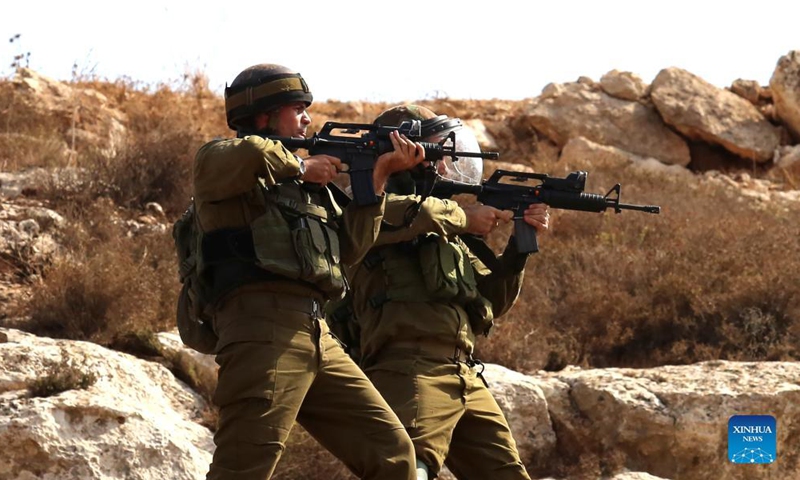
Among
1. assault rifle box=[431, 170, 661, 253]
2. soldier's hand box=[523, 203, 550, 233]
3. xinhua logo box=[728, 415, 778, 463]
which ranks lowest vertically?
xinhua logo box=[728, 415, 778, 463]

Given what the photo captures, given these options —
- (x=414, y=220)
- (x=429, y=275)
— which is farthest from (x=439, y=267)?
(x=414, y=220)

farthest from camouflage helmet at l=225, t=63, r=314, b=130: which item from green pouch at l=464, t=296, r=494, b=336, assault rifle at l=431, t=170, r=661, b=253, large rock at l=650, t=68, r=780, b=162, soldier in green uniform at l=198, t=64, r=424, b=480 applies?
large rock at l=650, t=68, r=780, b=162

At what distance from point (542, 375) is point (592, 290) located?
1340 millimetres

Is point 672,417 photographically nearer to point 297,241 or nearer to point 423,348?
point 423,348

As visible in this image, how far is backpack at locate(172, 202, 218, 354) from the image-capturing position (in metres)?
4.52

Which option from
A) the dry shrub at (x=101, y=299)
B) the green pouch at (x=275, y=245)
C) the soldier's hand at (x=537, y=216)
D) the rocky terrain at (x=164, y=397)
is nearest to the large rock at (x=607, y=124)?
the rocky terrain at (x=164, y=397)

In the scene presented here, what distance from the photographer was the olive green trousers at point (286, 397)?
421 cm

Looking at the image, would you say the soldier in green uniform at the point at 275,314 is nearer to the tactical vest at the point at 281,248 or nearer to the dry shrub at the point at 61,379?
the tactical vest at the point at 281,248

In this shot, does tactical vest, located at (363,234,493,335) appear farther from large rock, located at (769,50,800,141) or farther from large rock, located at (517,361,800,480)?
large rock, located at (769,50,800,141)

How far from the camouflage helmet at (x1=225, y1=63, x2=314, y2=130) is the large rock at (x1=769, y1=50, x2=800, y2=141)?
38.8 feet

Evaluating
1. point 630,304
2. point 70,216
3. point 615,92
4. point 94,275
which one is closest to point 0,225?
point 70,216

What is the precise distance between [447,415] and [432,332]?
0.38 m

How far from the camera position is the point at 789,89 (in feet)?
50.3

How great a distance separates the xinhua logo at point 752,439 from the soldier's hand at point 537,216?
7.63ft
